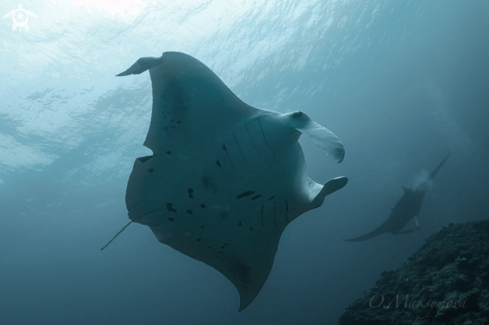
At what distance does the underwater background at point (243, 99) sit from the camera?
1145cm

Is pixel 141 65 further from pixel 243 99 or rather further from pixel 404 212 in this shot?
pixel 243 99

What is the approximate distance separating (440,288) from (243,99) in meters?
13.1

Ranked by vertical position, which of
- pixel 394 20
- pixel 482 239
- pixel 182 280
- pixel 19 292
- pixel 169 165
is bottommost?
pixel 182 280

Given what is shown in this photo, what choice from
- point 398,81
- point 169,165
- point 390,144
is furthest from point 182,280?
point 169,165

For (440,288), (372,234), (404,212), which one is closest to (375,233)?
(372,234)

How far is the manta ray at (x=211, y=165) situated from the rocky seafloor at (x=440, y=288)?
277 centimetres

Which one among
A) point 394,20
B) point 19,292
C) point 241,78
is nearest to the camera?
point 241,78

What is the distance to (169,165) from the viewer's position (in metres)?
2.71

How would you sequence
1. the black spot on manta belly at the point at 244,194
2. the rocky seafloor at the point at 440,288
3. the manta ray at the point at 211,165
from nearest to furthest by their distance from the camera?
the manta ray at the point at 211,165
the black spot on manta belly at the point at 244,194
the rocky seafloor at the point at 440,288

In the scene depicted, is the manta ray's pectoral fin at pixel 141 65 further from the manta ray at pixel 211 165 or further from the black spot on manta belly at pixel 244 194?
the black spot on manta belly at pixel 244 194

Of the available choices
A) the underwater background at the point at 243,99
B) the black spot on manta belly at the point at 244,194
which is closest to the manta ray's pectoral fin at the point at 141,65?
the black spot on manta belly at the point at 244,194

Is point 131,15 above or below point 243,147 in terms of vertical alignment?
above

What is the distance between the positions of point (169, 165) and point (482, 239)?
20.8 ft

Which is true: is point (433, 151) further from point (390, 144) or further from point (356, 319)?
point (356, 319)
